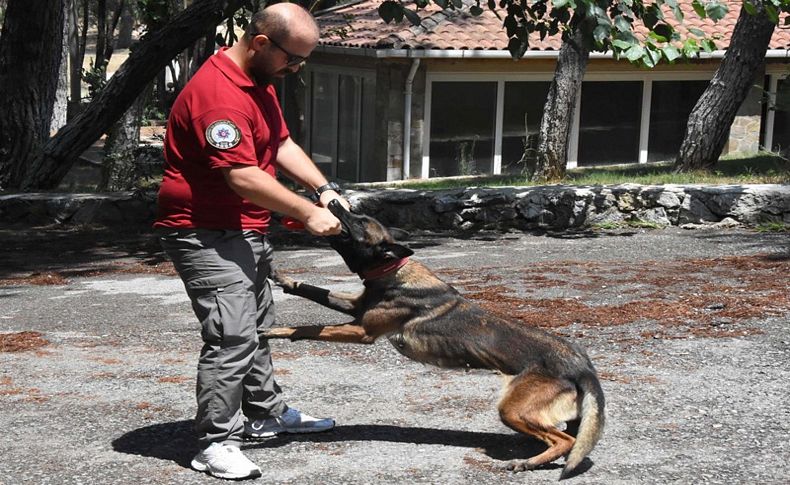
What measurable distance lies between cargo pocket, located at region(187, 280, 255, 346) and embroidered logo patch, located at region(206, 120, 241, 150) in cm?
61

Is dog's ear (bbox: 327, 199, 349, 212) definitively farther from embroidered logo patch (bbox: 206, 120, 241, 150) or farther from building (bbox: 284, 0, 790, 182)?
building (bbox: 284, 0, 790, 182)

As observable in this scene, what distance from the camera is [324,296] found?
494 cm

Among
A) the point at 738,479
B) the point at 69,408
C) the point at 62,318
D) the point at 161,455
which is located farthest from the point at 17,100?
the point at 738,479

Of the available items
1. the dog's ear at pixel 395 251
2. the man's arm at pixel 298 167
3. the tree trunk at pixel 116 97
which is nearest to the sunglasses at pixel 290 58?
the man's arm at pixel 298 167

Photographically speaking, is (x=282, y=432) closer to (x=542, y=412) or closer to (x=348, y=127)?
(x=542, y=412)

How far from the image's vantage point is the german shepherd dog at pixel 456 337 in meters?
4.61

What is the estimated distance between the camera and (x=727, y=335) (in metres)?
7.11

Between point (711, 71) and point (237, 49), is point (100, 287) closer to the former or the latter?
point (237, 49)

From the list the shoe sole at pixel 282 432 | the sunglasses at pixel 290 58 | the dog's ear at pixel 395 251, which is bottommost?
the shoe sole at pixel 282 432

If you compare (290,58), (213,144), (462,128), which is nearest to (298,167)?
(290,58)

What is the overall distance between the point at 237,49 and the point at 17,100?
1080cm

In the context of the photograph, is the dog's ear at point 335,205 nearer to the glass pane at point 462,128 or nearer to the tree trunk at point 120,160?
the tree trunk at point 120,160

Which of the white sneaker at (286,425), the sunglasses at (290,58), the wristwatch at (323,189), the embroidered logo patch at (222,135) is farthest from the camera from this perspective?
the white sneaker at (286,425)

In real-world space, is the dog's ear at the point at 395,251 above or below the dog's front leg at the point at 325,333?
above
